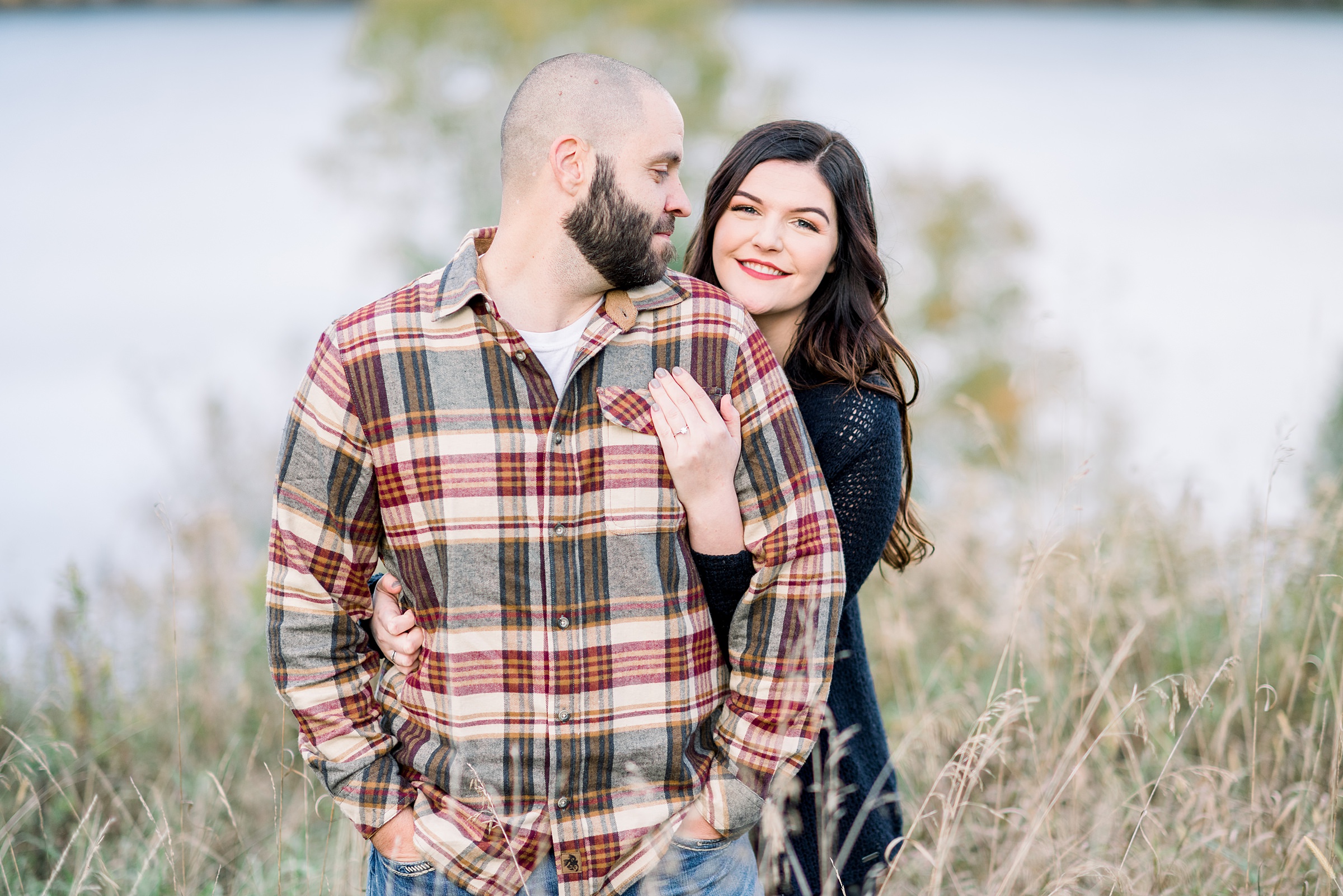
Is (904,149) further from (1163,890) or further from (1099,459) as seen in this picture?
(1163,890)

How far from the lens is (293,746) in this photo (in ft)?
11.7

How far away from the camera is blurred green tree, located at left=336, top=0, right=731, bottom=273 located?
17.7 meters

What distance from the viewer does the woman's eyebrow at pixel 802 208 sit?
2131 mm

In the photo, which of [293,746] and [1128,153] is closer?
[293,746]

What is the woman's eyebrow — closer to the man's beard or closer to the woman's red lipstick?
the woman's red lipstick

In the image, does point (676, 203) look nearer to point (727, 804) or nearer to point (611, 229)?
point (611, 229)

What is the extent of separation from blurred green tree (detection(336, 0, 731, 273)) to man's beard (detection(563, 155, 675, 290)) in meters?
16.2

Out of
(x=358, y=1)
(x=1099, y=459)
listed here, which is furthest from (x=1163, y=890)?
(x=358, y=1)

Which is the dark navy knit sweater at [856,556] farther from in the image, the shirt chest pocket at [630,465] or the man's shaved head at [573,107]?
the man's shaved head at [573,107]

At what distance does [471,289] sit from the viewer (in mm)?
1583

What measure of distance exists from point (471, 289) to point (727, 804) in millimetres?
993

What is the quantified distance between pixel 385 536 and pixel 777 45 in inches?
1020

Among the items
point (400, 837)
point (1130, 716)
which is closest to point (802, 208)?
point (400, 837)

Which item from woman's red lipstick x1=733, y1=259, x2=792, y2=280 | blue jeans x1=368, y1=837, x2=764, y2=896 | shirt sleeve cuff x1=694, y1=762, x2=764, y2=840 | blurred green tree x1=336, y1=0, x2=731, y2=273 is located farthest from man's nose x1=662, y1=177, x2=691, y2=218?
blurred green tree x1=336, y1=0, x2=731, y2=273
